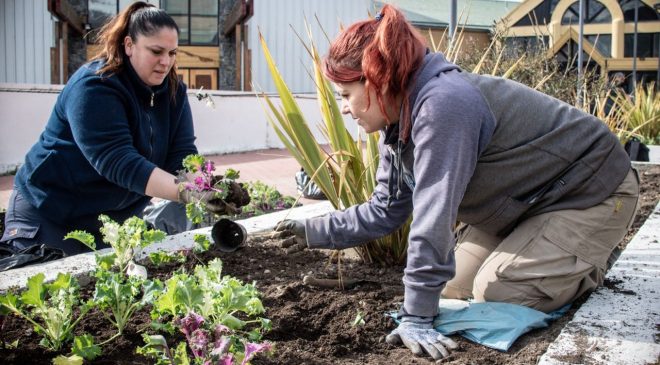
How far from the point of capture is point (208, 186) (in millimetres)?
2639

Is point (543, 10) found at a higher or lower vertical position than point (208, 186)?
higher

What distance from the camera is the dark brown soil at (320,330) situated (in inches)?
76.9

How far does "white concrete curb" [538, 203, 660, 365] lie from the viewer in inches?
75.1

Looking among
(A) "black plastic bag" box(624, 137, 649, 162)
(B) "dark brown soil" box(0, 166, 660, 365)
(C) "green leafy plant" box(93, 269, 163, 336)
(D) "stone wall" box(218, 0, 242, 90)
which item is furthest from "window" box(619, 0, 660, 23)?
(C) "green leafy plant" box(93, 269, 163, 336)

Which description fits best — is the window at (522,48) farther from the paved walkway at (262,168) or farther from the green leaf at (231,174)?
the green leaf at (231,174)

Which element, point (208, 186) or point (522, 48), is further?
point (522, 48)

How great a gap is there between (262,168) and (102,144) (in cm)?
780

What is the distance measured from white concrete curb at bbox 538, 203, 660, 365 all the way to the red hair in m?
0.80

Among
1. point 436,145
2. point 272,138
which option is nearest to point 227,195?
point 436,145

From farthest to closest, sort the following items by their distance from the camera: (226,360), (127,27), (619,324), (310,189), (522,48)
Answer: (522,48)
(310,189)
(127,27)
(619,324)
(226,360)

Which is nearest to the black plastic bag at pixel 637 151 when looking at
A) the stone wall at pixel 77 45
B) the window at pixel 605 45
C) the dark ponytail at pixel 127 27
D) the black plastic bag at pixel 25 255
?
the dark ponytail at pixel 127 27

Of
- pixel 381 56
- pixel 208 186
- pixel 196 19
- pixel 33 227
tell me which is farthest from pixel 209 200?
pixel 196 19

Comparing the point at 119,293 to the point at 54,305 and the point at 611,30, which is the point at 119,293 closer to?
the point at 54,305

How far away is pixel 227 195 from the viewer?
2.70m
